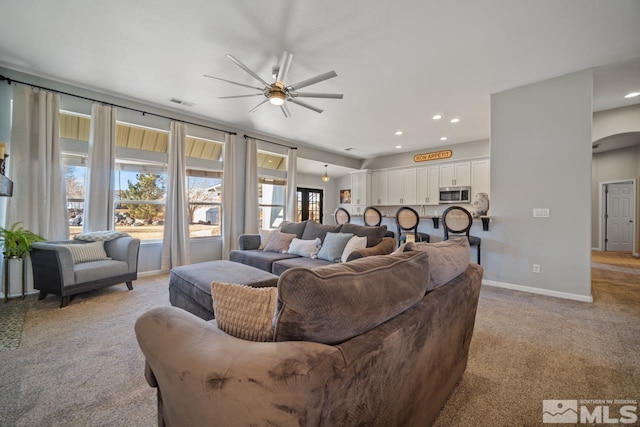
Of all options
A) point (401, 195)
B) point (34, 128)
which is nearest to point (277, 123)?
point (34, 128)

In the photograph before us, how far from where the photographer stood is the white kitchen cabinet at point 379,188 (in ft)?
25.7

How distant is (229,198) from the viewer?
5.01 metres

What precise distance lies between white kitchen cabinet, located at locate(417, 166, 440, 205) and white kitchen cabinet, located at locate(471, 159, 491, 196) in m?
0.82

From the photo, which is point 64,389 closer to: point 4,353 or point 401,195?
point 4,353

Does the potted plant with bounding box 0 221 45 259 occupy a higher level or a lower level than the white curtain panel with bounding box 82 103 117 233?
lower

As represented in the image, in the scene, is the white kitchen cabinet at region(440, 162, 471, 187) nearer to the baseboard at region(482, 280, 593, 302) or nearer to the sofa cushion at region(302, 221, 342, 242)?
the baseboard at region(482, 280, 593, 302)

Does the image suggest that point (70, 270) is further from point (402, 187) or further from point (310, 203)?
point (402, 187)

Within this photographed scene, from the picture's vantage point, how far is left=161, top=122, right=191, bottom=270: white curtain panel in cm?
430

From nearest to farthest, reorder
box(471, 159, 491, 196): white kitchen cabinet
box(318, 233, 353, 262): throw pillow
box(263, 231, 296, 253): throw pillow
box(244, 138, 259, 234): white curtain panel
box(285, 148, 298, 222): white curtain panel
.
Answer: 1. box(318, 233, 353, 262): throw pillow
2. box(263, 231, 296, 253): throw pillow
3. box(244, 138, 259, 234): white curtain panel
4. box(471, 159, 491, 196): white kitchen cabinet
5. box(285, 148, 298, 222): white curtain panel

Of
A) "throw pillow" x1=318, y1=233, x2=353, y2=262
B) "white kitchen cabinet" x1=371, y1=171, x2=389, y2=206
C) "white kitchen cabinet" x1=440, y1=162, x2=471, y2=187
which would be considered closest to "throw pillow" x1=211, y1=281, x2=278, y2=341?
"throw pillow" x1=318, y1=233, x2=353, y2=262

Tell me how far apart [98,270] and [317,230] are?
108 inches

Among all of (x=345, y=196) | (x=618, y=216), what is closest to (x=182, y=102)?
(x=345, y=196)

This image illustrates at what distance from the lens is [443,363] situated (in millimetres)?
1260

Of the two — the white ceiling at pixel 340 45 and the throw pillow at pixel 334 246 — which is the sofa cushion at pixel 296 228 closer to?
the throw pillow at pixel 334 246
